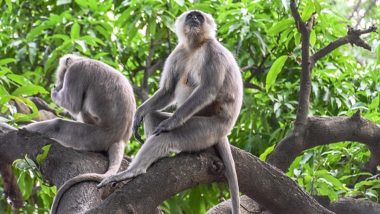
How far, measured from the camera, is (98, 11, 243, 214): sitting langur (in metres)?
4.36

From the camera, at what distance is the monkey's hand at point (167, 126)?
4.47 metres

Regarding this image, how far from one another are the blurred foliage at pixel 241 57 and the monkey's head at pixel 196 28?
59 centimetres

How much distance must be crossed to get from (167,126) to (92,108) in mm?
1283

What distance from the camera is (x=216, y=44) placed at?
494cm

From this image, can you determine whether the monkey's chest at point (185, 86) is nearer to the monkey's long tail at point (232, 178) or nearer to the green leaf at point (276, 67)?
the monkey's long tail at point (232, 178)

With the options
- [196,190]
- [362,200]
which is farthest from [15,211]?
[362,200]

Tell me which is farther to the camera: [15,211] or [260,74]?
[260,74]

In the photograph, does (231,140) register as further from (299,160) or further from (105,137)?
(105,137)

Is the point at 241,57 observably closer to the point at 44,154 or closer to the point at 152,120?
the point at 152,120

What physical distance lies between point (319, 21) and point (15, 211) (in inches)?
112

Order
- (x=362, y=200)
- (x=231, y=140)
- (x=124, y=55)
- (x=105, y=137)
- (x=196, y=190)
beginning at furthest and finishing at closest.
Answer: (x=124, y=55)
(x=231, y=140)
(x=196, y=190)
(x=105, y=137)
(x=362, y=200)

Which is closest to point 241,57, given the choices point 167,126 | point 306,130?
point 306,130

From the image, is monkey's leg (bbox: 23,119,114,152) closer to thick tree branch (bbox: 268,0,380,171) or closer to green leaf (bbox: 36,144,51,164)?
green leaf (bbox: 36,144,51,164)

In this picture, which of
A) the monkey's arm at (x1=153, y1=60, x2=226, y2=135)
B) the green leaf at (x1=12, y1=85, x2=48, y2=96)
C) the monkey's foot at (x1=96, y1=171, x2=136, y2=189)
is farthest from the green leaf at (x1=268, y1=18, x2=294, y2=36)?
the monkey's foot at (x1=96, y1=171, x2=136, y2=189)
